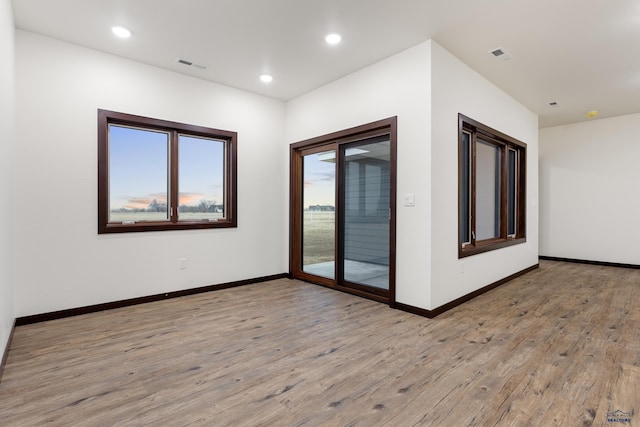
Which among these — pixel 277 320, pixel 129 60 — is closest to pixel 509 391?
pixel 277 320

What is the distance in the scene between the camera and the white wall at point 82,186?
3.18m

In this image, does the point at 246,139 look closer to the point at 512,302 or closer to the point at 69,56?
the point at 69,56

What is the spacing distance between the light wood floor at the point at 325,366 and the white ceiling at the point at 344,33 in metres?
2.85

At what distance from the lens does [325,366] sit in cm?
234

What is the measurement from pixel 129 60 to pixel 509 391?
4.76 meters

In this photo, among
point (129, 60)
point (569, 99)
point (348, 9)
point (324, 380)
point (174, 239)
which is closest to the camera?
point (324, 380)

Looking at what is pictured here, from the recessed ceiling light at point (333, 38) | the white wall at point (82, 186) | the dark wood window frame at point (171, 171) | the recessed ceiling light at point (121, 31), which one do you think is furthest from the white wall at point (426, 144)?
the recessed ceiling light at point (121, 31)

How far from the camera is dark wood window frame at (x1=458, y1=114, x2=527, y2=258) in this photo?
4.02m

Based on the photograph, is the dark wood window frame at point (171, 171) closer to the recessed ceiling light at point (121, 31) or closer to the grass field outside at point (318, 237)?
the recessed ceiling light at point (121, 31)

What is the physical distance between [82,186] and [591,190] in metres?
8.41

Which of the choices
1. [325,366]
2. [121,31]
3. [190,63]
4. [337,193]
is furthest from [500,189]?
[121,31]

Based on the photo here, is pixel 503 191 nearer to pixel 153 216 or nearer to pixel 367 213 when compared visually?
pixel 367 213

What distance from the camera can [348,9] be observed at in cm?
284

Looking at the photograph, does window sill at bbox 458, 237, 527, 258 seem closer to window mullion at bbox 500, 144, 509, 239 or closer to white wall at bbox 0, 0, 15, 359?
window mullion at bbox 500, 144, 509, 239
